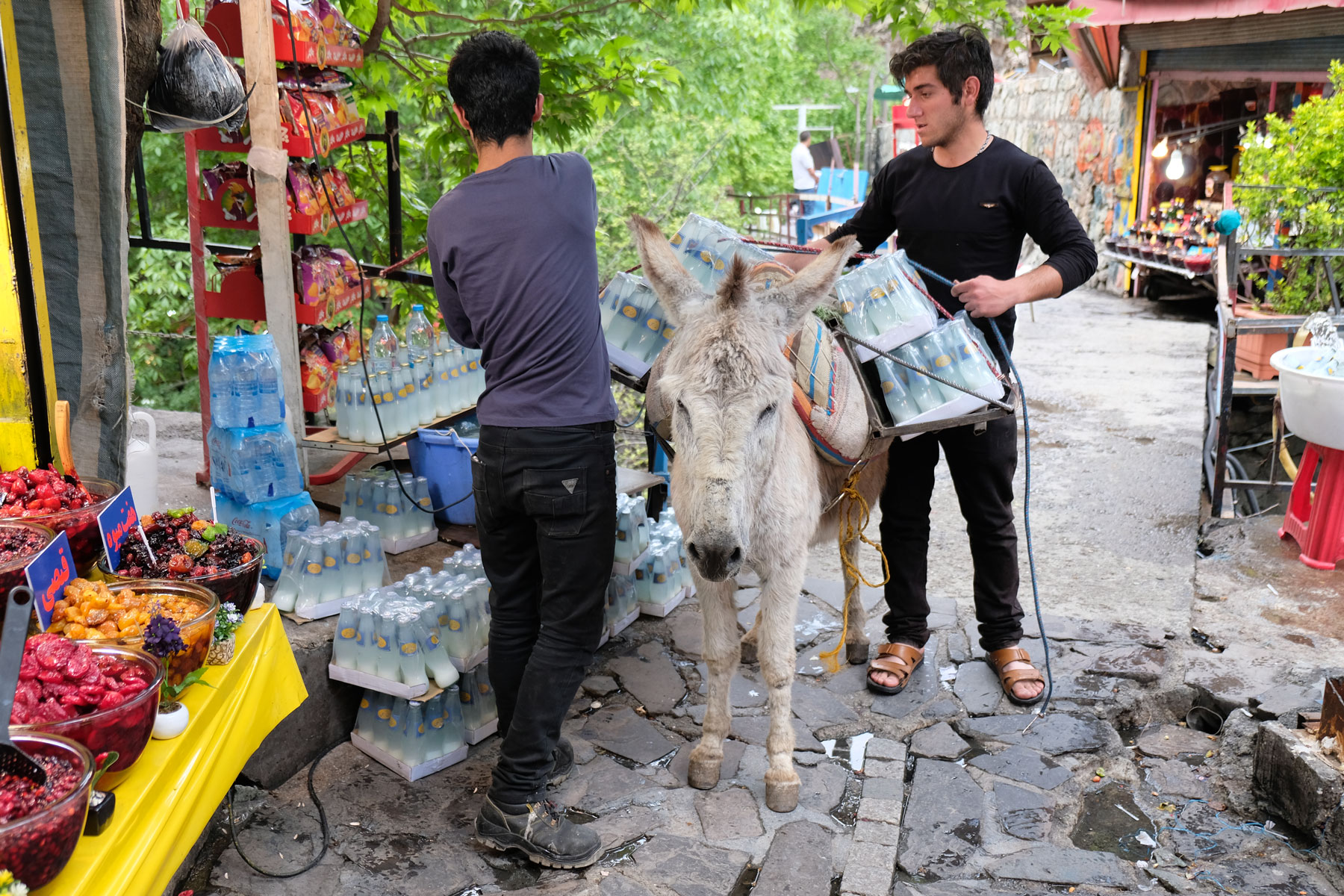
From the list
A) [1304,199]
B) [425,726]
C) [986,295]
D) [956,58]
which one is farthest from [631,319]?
[1304,199]

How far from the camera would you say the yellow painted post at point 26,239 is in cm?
300

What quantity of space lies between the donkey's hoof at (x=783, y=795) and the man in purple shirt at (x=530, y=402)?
2.20 ft

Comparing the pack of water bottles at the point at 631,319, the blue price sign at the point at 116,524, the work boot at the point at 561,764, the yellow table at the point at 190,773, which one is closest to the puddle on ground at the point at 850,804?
the work boot at the point at 561,764

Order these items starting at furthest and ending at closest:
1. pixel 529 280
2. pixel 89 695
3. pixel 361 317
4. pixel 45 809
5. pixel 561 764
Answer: pixel 361 317, pixel 561 764, pixel 529 280, pixel 89 695, pixel 45 809

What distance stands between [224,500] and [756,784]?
8.44ft

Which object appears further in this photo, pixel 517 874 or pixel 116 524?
pixel 517 874

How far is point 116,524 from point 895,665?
3025mm

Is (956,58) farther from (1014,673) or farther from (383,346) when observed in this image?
(383,346)

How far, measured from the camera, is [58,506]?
2756 millimetres

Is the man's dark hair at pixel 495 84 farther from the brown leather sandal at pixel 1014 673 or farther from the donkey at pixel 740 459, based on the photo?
the brown leather sandal at pixel 1014 673

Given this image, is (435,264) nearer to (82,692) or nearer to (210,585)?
(210,585)

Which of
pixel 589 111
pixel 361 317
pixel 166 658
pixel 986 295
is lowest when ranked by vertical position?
pixel 166 658

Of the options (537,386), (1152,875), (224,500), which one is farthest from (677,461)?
(224,500)

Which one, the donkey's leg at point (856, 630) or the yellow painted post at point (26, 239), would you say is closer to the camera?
the yellow painted post at point (26, 239)
